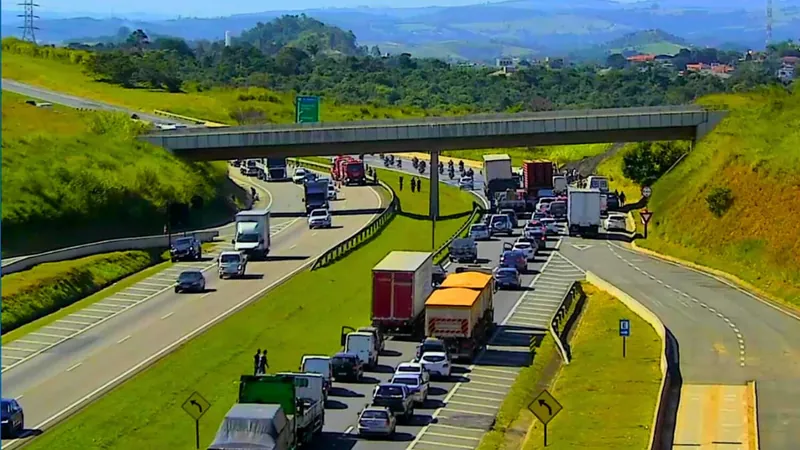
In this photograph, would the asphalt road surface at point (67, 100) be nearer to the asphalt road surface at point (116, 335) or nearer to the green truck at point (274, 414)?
the asphalt road surface at point (116, 335)

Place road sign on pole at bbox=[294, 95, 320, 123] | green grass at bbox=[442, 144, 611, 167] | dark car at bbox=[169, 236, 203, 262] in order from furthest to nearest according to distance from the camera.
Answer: green grass at bbox=[442, 144, 611, 167]
road sign on pole at bbox=[294, 95, 320, 123]
dark car at bbox=[169, 236, 203, 262]

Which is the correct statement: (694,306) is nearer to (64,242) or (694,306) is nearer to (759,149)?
(759,149)

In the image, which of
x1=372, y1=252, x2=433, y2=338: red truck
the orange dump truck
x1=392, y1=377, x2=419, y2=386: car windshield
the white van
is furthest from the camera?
x1=372, y1=252, x2=433, y2=338: red truck

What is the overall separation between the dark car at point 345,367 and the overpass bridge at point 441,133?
44.7 meters

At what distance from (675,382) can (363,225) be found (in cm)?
4238

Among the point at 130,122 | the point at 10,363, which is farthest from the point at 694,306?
the point at 130,122

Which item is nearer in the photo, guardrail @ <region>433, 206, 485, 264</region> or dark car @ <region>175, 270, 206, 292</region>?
dark car @ <region>175, 270, 206, 292</region>

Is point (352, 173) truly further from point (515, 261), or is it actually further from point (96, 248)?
point (515, 261)

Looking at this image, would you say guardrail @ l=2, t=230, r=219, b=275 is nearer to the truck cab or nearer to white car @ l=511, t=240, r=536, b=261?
white car @ l=511, t=240, r=536, b=261

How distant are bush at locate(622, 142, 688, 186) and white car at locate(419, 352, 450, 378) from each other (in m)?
57.4

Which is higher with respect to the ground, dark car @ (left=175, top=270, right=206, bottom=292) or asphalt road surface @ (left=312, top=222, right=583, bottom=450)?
dark car @ (left=175, top=270, right=206, bottom=292)

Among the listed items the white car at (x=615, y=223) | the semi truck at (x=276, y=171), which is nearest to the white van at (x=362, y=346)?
the white car at (x=615, y=223)

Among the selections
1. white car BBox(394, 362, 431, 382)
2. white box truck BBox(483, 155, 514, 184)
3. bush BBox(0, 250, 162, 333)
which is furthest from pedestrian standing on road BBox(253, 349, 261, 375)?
white box truck BBox(483, 155, 514, 184)

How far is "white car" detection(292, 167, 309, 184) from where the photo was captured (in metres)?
106
